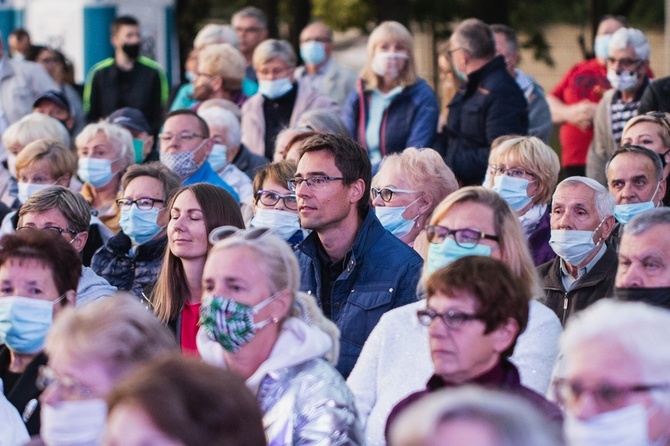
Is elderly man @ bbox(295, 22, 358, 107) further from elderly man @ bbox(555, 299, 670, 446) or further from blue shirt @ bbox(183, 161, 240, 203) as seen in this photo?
elderly man @ bbox(555, 299, 670, 446)

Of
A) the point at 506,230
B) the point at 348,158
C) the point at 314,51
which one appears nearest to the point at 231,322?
the point at 506,230

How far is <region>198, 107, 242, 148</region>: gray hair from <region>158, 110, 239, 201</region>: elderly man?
0.36 m

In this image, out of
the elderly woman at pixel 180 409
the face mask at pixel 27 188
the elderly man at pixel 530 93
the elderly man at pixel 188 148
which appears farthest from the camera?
the elderly man at pixel 530 93

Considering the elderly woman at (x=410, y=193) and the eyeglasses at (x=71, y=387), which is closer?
the eyeglasses at (x=71, y=387)

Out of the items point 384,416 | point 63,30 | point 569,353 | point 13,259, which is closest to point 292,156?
point 13,259

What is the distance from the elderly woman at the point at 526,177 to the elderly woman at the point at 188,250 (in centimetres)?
207

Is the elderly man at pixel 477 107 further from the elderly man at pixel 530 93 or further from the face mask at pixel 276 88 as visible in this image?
the face mask at pixel 276 88

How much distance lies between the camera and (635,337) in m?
3.83

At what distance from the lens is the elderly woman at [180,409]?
3410mm

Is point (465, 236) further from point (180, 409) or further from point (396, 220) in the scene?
point (180, 409)

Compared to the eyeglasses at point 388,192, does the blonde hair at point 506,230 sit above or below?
above

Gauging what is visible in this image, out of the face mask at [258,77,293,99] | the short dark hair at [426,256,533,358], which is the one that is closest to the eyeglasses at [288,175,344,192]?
the short dark hair at [426,256,533,358]

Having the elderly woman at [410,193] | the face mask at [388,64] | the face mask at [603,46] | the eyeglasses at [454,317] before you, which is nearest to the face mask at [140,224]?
the elderly woman at [410,193]

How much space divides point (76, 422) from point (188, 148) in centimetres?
622
